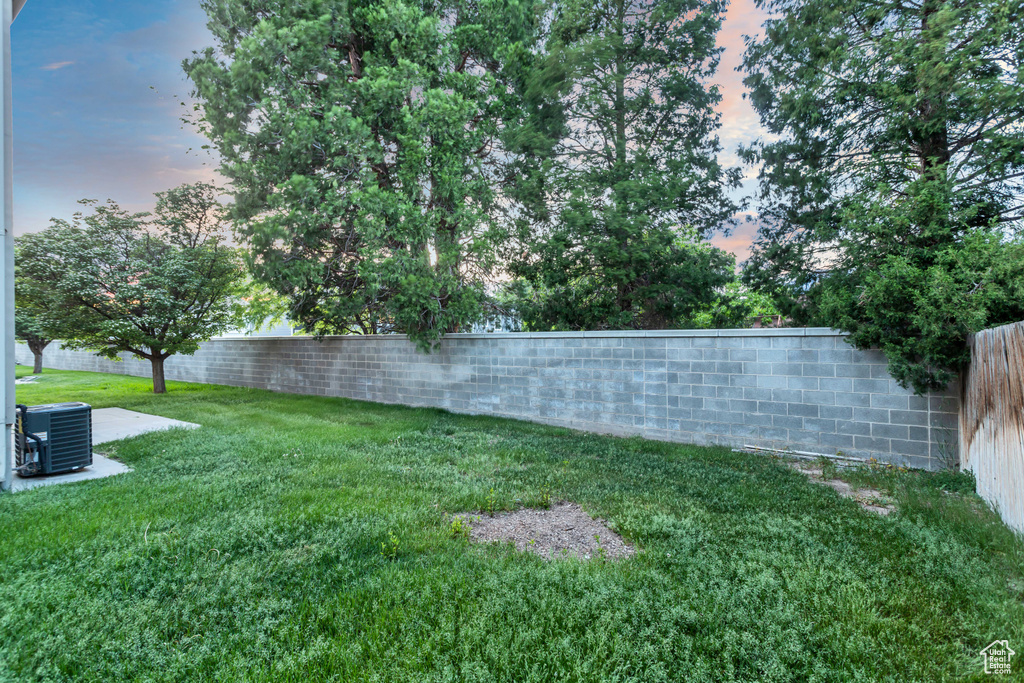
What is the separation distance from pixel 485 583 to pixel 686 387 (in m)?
4.67

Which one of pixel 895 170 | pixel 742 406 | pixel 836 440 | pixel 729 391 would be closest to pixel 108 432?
pixel 729 391

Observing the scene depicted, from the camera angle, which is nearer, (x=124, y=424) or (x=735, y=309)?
(x=124, y=424)

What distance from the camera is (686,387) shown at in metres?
6.43

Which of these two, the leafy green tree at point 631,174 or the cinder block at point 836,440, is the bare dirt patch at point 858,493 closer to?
the cinder block at point 836,440

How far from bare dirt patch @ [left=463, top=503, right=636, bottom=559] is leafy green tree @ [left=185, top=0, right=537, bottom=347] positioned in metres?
5.03

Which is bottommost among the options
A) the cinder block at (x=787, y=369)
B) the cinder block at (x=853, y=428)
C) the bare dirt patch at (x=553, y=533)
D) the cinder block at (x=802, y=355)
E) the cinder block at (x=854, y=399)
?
the bare dirt patch at (x=553, y=533)

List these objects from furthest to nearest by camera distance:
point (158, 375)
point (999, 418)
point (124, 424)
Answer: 1. point (158, 375)
2. point (124, 424)
3. point (999, 418)

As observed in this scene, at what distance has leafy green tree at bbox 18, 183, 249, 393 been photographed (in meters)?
10.3

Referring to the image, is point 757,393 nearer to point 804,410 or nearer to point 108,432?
point 804,410

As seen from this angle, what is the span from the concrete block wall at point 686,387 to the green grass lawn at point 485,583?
719 millimetres

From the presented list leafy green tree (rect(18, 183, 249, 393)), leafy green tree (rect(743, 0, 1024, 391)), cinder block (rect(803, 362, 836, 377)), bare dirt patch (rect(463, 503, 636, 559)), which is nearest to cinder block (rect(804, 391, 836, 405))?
cinder block (rect(803, 362, 836, 377))

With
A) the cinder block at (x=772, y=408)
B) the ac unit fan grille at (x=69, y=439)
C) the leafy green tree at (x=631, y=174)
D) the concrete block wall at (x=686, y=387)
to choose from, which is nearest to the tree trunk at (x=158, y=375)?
the concrete block wall at (x=686, y=387)

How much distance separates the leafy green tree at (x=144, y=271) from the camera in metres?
10.3

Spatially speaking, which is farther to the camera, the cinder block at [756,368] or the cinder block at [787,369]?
the cinder block at [756,368]
